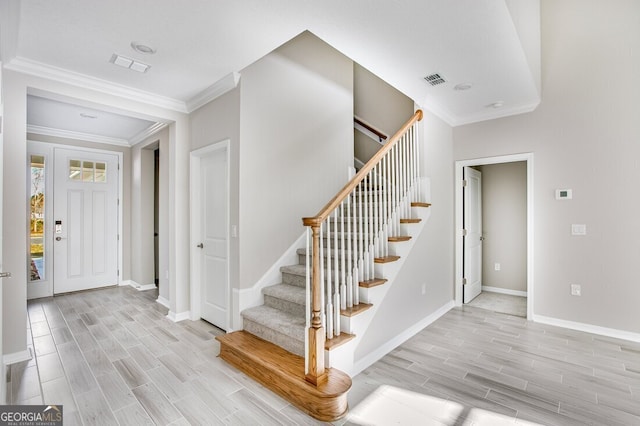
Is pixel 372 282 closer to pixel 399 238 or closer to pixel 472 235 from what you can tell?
pixel 399 238

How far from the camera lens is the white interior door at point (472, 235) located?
4527mm

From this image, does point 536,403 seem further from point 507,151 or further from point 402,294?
point 507,151

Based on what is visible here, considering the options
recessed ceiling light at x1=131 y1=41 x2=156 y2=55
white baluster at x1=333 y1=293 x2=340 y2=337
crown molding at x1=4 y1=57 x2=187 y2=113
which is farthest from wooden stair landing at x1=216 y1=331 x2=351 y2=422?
crown molding at x1=4 y1=57 x2=187 y2=113

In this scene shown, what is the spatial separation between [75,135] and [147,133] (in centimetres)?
131

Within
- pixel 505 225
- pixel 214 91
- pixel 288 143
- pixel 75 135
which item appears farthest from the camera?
pixel 505 225

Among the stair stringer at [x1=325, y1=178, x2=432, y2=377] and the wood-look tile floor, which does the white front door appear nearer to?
the wood-look tile floor

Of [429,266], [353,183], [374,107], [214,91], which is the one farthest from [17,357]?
[374,107]

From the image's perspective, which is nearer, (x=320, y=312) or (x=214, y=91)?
(x=320, y=312)

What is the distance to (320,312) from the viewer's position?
7.37 feet

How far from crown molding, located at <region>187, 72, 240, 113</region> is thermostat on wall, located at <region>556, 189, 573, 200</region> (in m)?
3.96

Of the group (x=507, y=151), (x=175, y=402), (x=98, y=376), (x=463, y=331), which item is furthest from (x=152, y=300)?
(x=507, y=151)

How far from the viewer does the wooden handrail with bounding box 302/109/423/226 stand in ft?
7.32

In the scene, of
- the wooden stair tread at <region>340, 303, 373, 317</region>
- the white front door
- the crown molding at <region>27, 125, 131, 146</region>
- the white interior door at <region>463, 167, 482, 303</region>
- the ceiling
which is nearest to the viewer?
the ceiling

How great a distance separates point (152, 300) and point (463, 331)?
433 centimetres
